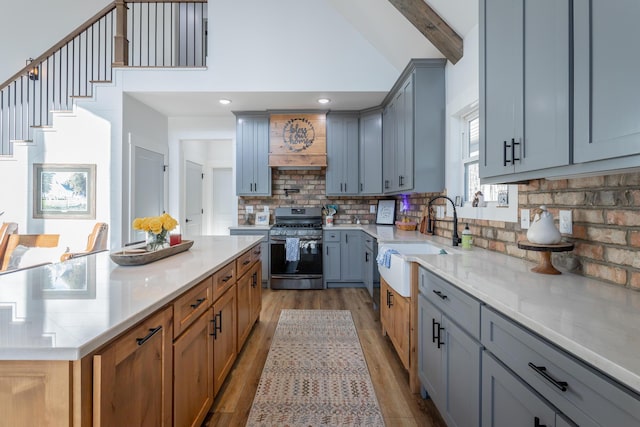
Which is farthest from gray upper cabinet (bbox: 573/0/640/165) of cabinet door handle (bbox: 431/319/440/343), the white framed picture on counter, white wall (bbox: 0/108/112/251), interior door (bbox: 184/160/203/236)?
interior door (bbox: 184/160/203/236)

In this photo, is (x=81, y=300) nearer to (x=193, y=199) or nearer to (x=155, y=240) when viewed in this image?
(x=155, y=240)

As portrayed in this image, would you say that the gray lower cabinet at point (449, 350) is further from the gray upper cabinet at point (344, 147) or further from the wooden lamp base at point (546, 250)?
the gray upper cabinet at point (344, 147)

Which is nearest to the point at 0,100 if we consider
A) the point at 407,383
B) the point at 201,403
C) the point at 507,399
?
the point at 201,403

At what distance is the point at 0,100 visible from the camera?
190 inches

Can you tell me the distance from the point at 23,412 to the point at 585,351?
4.55 ft

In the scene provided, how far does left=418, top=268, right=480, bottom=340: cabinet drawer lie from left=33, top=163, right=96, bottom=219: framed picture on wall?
4.34 meters

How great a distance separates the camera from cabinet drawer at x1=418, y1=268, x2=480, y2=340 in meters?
1.28

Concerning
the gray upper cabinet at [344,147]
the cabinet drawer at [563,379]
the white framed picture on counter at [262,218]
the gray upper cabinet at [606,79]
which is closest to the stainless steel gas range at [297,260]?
the white framed picture on counter at [262,218]

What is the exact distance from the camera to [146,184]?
4.62m

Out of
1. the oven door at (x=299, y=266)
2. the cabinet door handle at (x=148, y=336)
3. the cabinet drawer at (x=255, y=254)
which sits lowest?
the oven door at (x=299, y=266)

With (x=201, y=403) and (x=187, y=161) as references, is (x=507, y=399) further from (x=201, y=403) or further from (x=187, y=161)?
(x=187, y=161)

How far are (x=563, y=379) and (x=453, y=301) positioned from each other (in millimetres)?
657

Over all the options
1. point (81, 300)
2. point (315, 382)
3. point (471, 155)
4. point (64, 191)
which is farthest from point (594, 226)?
point (64, 191)

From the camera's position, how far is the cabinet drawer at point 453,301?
128 centimetres
